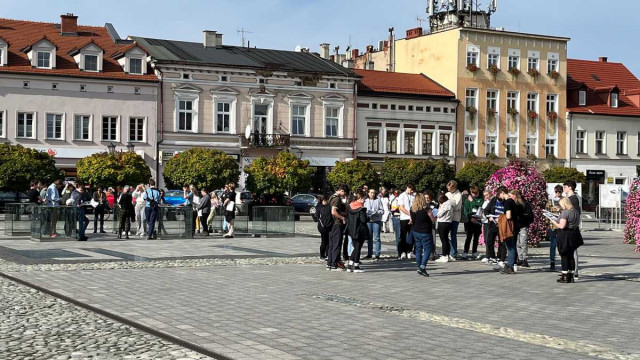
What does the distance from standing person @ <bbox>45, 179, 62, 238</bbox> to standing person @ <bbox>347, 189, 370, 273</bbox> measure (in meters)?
10.9

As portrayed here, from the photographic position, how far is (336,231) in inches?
738

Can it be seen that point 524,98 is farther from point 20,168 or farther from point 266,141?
point 20,168

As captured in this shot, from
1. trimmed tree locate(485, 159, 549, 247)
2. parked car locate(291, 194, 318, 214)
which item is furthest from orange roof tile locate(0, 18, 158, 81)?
trimmed tree locate(485, 159, 549, 247)

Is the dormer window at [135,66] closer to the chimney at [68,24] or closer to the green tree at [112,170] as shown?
the chimney at [68,24]

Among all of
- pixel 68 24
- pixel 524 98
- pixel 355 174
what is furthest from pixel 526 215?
pixel 524 98

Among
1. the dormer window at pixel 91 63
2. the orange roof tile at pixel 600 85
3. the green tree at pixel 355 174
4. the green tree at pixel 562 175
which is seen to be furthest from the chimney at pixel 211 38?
the orange roof tile at pixel 600 85

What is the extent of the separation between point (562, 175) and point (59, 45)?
33721 millimetres

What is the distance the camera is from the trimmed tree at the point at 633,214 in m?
26.8

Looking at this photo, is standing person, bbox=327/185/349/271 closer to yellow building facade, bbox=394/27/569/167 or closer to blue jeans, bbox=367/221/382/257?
blue jeans, bbox=367/221/382/257

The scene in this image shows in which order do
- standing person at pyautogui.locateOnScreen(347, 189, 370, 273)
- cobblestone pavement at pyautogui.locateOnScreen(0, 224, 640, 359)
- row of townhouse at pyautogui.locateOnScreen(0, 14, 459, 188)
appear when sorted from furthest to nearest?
row of townhouse at pyautogui.locateOnScreen(0, 14, 459, 188) → standing person at pyautogui.locateOnScreen(347, 189, 370, 273) → cobblestone pavement at pyautogui.locateOnScreen(0, 224, 640, 359)

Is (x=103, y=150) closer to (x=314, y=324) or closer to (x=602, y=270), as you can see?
(x=602, y=270)

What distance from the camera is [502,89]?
220 feet

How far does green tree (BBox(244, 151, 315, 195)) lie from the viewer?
50781 mm

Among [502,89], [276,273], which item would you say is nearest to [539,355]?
[276,273]
